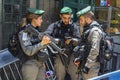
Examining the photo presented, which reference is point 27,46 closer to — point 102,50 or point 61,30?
point 61,30

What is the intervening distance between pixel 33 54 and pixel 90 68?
0.94m

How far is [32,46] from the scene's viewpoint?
6043 mm

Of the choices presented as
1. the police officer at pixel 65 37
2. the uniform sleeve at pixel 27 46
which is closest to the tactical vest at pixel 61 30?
the police officer at pixel 65 37

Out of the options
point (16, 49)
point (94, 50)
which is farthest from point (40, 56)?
point (94, 50)

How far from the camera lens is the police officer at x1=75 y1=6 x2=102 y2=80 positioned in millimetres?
6023

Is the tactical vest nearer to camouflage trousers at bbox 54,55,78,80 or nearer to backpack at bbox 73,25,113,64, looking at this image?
camouflage trousers at bbox 54,55,78,80

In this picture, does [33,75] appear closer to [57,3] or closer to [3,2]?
[3,2]

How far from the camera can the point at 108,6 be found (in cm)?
1021

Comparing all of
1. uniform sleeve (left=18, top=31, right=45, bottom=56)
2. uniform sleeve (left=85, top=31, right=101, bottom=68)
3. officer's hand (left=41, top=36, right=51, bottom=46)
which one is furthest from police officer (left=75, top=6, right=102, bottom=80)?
uniform sleeve (left=18, top=31, right=45, bottom=56)

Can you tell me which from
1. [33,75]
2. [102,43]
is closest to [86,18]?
[102,43]

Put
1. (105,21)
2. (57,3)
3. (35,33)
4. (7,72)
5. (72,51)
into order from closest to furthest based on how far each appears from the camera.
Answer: (35,33), (72,51), (7,72), (57,3), (105,21)

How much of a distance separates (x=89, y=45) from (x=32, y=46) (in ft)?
2.97

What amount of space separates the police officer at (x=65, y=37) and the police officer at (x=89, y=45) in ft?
1.65

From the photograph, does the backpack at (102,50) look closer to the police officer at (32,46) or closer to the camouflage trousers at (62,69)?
the police officer at (32,46)
